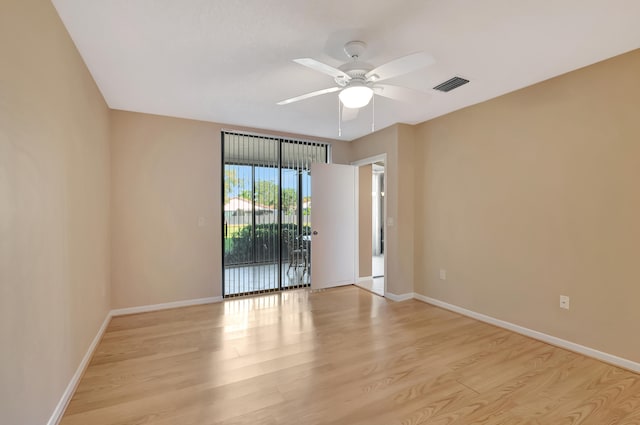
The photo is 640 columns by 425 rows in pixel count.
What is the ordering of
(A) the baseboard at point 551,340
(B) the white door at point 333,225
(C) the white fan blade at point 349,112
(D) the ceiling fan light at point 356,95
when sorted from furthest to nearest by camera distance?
1. (B) the white door at point 333,225
2. (C) the white fan blade at point 349,112
3. (A) the baseboard at point 551,340
4. (D) the ceiling fan light at point 356,95

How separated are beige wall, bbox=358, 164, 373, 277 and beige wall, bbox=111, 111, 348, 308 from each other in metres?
2.54

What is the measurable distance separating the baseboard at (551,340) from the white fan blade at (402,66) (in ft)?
9.53

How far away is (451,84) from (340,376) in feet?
9.63

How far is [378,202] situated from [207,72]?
6996 millimetres

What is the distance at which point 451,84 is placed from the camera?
2.95 metres

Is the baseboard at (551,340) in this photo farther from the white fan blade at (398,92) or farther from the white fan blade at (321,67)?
the white fan blade at (321,67)

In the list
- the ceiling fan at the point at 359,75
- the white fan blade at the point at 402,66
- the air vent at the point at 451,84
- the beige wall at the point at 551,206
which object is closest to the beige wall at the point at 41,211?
the ceiling fan at the point at 359,75

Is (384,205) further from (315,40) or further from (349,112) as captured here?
(315,40)

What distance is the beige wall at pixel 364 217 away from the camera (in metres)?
5.48

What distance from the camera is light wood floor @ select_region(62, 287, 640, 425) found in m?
1.91

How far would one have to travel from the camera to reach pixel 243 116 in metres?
3.94

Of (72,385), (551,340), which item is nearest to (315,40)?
(72,385)

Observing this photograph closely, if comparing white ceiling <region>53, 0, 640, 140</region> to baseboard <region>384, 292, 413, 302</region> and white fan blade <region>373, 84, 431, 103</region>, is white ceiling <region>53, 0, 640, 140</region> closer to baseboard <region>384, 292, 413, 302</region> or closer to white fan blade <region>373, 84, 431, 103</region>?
white fan blade <region>373, 84, 431, 103</region>

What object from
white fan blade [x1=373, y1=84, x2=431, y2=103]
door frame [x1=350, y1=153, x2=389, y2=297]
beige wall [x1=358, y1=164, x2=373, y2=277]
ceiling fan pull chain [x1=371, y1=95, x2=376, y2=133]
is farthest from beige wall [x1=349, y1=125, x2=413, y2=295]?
white fan blade [x1=373, y1=84, x2=431, y2=103]
